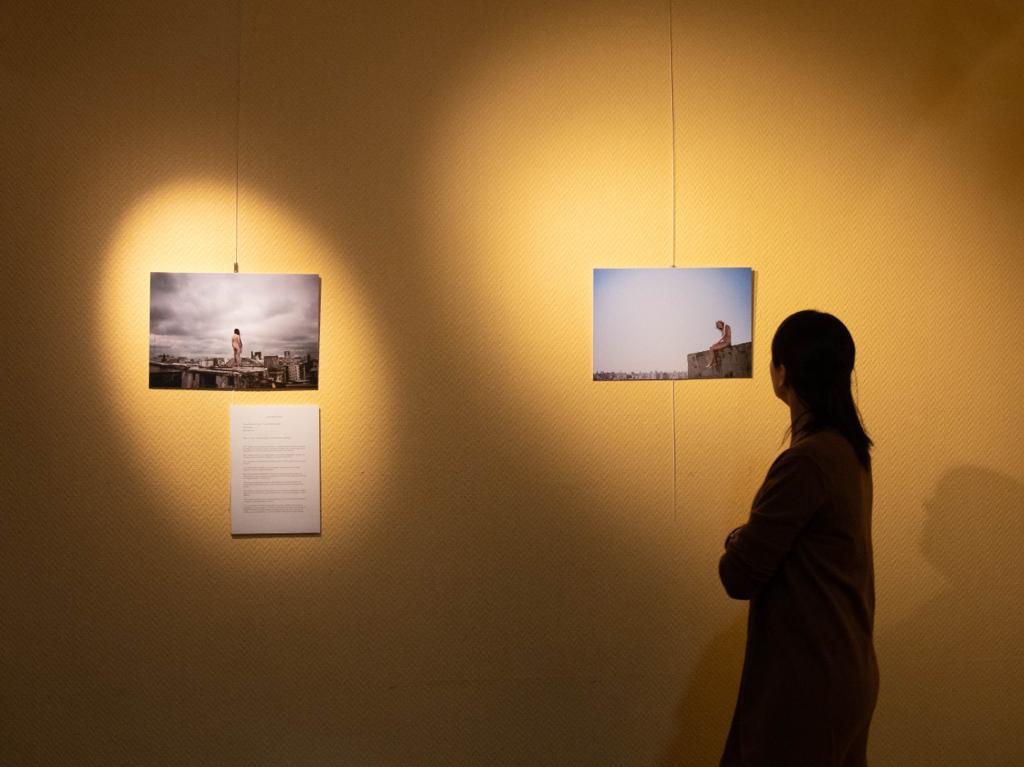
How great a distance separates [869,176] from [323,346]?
6.79 feet

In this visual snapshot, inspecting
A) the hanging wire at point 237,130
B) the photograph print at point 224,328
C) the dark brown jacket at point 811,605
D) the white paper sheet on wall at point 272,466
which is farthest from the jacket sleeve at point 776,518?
the hanging wire at point 237,130

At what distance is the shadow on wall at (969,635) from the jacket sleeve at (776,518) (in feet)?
3.99

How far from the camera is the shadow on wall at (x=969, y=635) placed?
285 cm

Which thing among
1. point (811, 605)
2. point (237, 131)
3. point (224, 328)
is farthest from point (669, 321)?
point (237, 131)

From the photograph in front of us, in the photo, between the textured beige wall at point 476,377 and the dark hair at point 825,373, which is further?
the textured beige wall at point 476,377

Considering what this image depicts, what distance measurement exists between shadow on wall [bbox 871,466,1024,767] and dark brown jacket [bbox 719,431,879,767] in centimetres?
104

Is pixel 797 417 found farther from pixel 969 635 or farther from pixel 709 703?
pixel 969 635

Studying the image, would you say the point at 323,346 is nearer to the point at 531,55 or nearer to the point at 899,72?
the point at 531,55

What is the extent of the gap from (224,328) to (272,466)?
0.51m

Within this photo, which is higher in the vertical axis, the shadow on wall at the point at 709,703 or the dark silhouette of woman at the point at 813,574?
the dark silhouette of woman at the point at 813,574

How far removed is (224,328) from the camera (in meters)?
2.69

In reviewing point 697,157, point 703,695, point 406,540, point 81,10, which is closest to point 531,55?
point 697,157

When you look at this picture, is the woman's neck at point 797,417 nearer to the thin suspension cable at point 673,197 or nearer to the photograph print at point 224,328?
the thin suspension cable at point 673,197

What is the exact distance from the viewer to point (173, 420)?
2705mm
